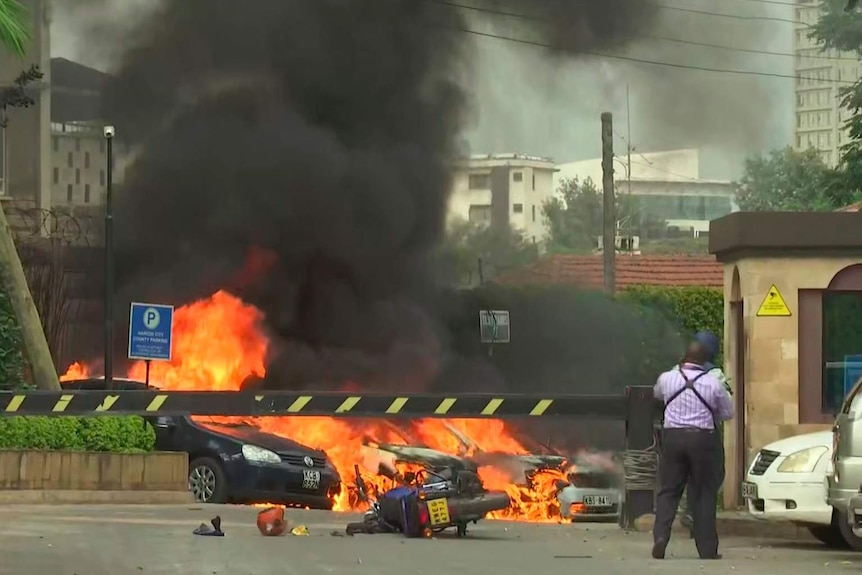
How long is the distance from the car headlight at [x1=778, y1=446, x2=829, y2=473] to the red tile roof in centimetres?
2714

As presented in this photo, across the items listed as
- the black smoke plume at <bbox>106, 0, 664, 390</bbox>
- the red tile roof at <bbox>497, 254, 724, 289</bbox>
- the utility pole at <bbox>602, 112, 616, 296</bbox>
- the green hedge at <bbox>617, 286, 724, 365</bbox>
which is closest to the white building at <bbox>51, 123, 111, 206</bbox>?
the black smoke plume at <bbox>106, 0, 664, 390</bbox>

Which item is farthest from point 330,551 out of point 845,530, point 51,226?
point 51,226

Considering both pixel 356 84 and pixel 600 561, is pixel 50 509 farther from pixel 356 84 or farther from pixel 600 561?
pixel 356 84

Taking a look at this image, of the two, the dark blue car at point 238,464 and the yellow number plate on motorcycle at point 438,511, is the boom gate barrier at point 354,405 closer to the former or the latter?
the yellow number plate on motorcycle at point 438,511

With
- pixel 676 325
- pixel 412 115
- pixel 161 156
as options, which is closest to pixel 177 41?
pixel 161 156

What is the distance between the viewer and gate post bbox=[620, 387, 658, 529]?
42.2 ft

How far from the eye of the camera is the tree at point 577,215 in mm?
60719

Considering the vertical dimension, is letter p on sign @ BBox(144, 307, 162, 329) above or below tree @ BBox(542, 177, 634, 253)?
below

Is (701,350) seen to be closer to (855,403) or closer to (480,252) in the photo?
(855,403)

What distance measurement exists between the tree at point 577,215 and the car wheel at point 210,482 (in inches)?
1737

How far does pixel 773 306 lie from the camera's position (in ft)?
44.5

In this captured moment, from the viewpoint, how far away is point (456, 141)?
3023 centimetres

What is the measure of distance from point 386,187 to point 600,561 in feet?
60.7

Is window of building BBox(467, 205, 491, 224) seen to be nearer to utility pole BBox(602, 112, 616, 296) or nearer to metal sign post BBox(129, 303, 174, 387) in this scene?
utility pole BBox(602, 112, 616, 296)
